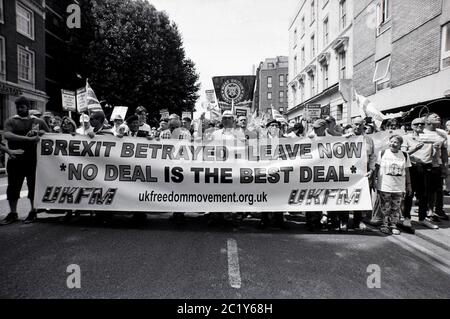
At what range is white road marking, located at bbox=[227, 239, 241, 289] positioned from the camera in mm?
3538

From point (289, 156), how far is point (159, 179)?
2222mm

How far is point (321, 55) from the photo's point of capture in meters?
26.3

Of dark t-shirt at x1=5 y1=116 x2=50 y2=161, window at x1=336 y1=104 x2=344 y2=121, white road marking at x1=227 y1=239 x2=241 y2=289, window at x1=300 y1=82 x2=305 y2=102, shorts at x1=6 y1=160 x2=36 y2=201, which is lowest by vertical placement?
white road marking at x1=227 y1=239 x2=241 y2=289

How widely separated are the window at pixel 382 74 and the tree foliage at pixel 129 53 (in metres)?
16.7

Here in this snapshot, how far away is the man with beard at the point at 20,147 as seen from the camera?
5793 mm

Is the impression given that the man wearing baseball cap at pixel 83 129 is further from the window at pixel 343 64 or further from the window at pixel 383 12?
the window at pixel 343 64

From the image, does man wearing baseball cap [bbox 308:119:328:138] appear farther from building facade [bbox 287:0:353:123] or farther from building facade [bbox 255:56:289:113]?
building facade [bbox 255:56:289:113]

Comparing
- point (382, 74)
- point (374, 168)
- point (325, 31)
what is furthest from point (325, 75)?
point (374, 168)

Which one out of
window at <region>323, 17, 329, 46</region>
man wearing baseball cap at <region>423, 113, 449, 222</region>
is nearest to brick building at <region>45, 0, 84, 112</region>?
window at <region>323, 17, 329, 46</region>

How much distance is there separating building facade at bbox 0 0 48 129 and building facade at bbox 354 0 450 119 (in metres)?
20.5

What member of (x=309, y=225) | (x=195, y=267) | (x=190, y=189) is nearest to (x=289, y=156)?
(x=309, y=225)

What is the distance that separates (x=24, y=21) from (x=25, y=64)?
2.87m

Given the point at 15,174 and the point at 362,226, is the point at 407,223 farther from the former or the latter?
the point at 15,174

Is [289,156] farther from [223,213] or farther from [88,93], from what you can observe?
[88,93]
